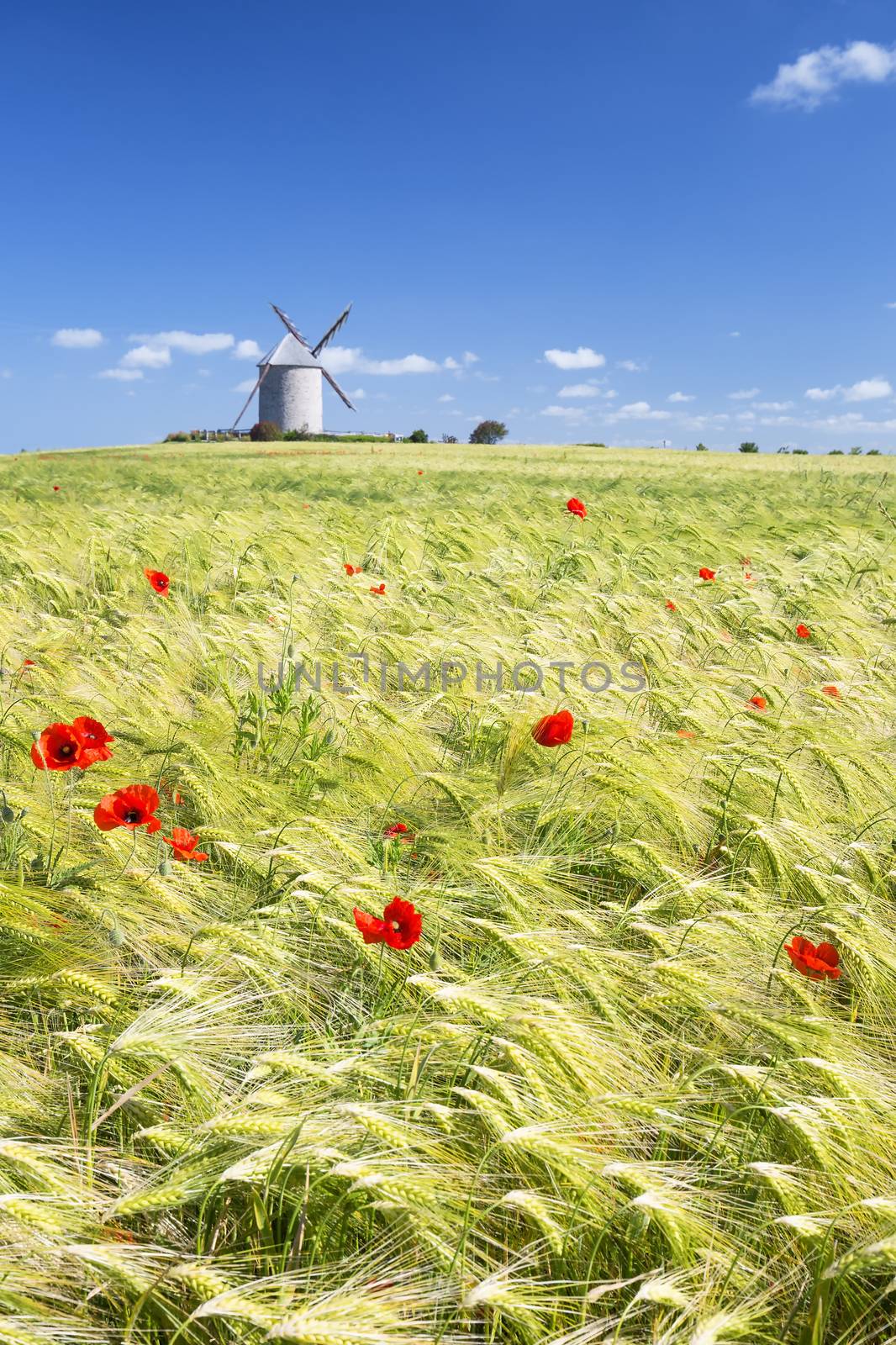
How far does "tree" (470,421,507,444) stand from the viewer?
5756 centimetres

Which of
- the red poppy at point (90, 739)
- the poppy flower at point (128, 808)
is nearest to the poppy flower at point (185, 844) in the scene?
the poppy flower at point (128, 808)

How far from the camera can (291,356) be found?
52.8 meters

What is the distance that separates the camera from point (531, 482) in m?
14.6

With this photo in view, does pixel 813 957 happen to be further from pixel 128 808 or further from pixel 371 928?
pixel 128 808

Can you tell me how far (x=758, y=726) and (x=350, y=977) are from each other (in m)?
1.80

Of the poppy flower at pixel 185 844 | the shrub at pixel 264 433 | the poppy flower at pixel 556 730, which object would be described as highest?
the shrub at pixel 264 433

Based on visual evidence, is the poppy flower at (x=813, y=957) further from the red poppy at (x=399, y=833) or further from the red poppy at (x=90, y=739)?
the red poppy at (x=90, y=739)

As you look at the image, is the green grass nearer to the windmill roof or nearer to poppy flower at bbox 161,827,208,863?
poppy flower at bbox 161,827,208,863

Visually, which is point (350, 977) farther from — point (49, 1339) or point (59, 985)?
point (49, 1339)

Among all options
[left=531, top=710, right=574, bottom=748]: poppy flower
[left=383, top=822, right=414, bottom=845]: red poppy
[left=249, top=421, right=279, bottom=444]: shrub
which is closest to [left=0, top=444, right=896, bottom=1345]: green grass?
[left=383, top=822, right=414, bottom=845]: red poppy

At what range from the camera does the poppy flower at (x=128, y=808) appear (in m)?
1.77

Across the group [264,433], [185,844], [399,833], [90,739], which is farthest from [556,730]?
[264,433]

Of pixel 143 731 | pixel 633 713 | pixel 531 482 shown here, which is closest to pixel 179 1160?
pixel 143 731

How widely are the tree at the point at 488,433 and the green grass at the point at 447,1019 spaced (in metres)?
56.2
